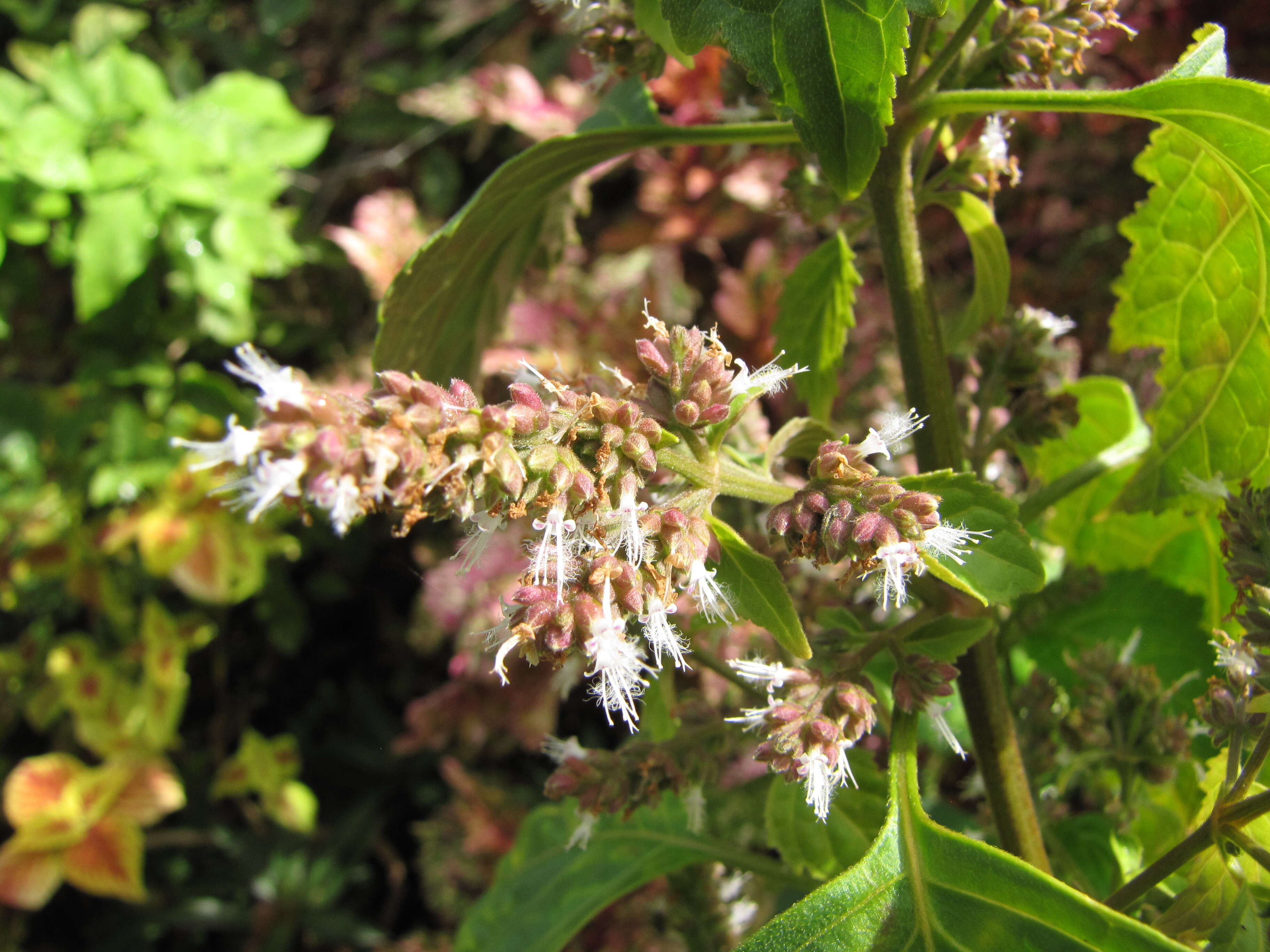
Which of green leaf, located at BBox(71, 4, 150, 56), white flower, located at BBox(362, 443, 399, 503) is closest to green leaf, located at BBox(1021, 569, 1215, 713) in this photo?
white flower, located at BBox(362, 443, 399, 503)

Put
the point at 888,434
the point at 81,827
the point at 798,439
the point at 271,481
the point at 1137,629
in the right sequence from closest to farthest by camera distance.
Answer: the point at 271,481, the point at 888,434, the point at 798,439, the point at 1137,629, the point at 81,827

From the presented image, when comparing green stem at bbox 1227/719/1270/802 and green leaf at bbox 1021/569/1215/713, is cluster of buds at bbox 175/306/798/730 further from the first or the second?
green leaf at bbox 1021/569/1215/713

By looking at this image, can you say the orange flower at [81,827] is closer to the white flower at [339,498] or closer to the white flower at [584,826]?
the white flower at [584,826]

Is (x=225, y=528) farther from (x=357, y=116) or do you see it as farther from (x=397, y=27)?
(x=397, y=27)

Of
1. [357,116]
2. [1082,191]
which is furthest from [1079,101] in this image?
[357,116]

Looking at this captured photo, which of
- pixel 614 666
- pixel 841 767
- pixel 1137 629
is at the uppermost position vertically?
pixel 614 666

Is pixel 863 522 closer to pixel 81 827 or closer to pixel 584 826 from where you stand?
pixel 584 826

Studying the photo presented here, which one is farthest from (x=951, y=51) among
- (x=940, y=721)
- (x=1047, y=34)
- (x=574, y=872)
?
(x=574, y=872)
